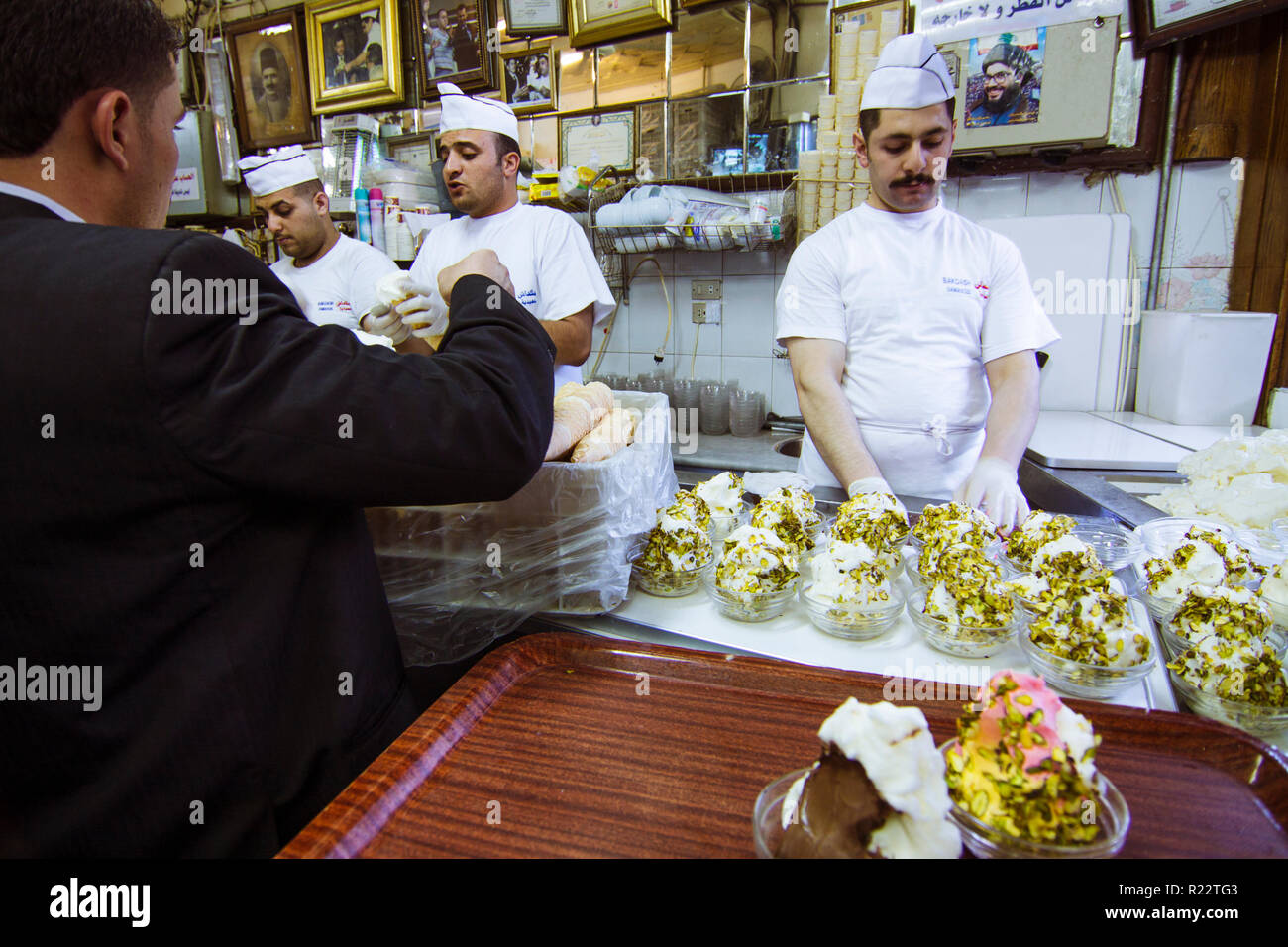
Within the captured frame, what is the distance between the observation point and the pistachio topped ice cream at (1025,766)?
0.64 meters

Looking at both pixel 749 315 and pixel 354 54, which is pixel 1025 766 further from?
pixel 354 54

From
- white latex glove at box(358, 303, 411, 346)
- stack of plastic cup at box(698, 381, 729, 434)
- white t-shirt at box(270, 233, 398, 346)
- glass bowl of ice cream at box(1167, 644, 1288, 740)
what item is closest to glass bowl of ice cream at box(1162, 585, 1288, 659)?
glass bowl of ice cream at box(1167, 644, 1288, 740)

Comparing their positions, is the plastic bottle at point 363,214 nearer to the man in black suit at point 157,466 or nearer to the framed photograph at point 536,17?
the framed photograph at point 536,17

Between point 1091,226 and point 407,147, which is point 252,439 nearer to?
point 1091,226

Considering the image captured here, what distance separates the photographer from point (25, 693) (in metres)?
0.76

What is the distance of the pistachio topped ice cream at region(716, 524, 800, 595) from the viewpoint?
44.9 inches

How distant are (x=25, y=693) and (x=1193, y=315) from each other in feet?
11.0

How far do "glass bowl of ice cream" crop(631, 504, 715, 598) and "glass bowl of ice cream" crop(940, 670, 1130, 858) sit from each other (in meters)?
0.58

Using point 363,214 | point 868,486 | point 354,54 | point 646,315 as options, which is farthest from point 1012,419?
point 354,54

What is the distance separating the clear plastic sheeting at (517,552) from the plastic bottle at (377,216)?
2.85 m

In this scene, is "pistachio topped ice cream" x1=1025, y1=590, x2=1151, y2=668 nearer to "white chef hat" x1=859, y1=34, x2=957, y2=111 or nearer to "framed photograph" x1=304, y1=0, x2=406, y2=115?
"white chef hat" x1=859, y1=34, x2=957, y2=111
